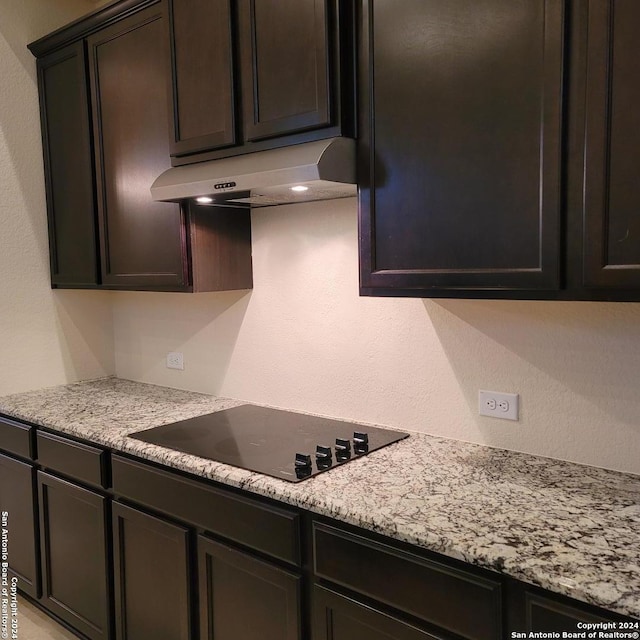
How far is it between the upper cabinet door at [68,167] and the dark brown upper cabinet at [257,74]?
76 cm

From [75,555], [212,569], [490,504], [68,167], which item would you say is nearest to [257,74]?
[68,167]

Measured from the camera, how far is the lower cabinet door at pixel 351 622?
1.39 m

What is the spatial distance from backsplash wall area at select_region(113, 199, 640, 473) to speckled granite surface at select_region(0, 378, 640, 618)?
0.40ft

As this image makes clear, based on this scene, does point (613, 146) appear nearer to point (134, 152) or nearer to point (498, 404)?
point (498, 404)

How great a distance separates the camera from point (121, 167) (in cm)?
259

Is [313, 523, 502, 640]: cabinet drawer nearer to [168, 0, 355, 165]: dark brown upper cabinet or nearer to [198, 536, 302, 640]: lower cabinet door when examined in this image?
[198, 536, 302, 640]: lower cabinet door

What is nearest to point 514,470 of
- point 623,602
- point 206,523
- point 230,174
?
point 623,602

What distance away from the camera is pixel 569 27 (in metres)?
1.33

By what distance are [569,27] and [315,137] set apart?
0.75 metres

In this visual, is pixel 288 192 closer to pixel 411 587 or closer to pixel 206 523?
pixel 206 523

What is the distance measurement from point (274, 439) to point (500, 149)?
121cm

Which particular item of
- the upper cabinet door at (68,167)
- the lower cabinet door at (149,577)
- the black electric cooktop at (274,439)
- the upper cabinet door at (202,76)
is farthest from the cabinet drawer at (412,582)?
the upper cabinet door at (68,167)

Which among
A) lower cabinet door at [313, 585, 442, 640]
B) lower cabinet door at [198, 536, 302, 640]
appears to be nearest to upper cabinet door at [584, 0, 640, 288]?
lower cabinet door at [313, 585, 442, 640]

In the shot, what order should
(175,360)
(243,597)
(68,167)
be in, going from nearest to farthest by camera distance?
(243,597) → (68,167) → (175,360)
